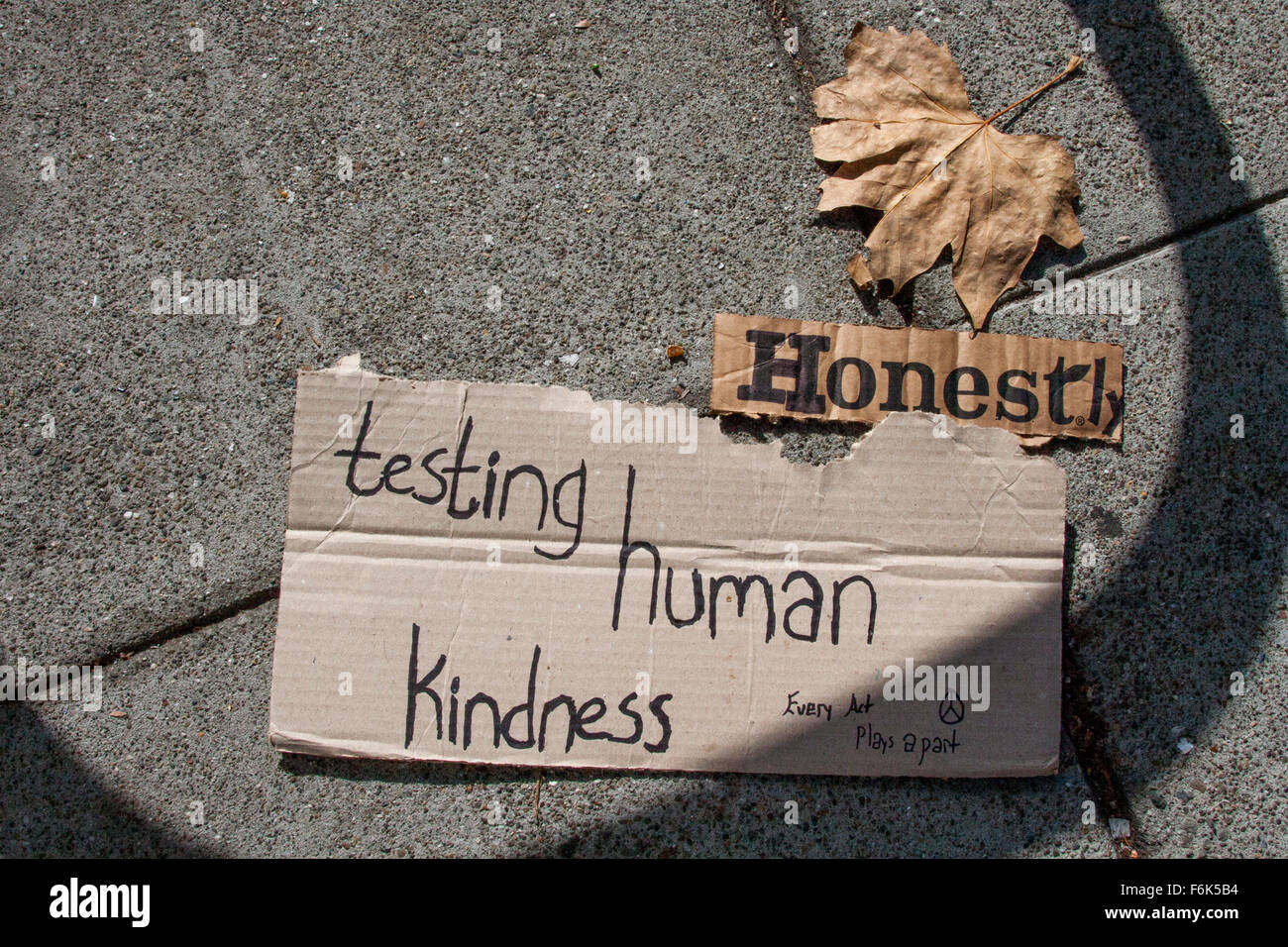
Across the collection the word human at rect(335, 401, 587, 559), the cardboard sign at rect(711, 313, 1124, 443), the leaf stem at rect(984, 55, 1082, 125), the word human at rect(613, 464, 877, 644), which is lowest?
the word human at rect(613, 464, 877, 644)

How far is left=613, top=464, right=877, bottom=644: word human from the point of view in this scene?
5.10ft

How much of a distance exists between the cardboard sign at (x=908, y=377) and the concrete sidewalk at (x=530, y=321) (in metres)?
0.05

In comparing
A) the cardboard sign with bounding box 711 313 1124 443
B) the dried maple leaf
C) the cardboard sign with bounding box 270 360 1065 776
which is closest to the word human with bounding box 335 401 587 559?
→ the cardboard sign with bounding box 270 360 1065 776

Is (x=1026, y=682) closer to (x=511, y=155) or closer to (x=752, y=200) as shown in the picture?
(x=752, y=200)

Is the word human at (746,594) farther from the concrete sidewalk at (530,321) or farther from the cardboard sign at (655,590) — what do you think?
the concrete sidewalk at (530,321)

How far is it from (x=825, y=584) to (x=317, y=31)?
1542mm

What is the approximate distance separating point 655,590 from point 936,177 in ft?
3.29

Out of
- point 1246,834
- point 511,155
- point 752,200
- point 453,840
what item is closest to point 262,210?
point 511,155

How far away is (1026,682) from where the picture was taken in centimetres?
156

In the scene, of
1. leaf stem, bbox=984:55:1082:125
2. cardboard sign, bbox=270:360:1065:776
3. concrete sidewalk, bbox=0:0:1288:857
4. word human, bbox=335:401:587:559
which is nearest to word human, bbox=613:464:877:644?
cardboard sign, bbox=270:360:1065:776

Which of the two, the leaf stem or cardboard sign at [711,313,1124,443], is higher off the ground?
the leaf stem
